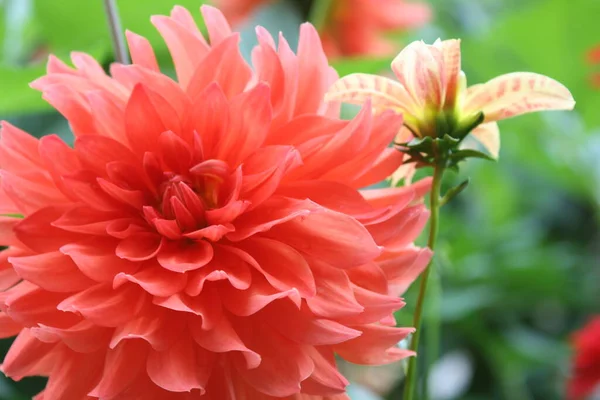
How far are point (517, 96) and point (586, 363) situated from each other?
47 cm

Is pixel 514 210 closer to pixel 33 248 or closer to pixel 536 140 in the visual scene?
pixel 536 140

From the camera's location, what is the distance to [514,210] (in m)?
0.85

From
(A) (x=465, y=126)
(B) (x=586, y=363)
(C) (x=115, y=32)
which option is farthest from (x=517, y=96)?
(B) (x=586, y=363)

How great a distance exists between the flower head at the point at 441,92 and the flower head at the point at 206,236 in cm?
1

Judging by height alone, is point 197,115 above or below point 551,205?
above

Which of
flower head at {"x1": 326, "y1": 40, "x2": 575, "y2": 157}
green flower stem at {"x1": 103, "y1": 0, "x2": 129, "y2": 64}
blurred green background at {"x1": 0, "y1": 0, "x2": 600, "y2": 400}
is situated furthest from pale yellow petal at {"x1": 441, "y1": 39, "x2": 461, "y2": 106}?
blurred green background at {"x1": 0, "y1": 0, "x2": 600, "y2": 400}

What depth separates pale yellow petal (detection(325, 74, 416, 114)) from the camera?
9.1 inches

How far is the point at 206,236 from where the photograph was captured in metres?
0.23

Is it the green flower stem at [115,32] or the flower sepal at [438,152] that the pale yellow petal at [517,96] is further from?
the green flower stem at [115,32]

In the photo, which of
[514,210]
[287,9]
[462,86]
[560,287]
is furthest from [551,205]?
[462,86]

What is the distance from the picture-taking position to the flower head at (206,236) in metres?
0.21

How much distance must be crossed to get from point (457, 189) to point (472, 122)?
0.02 m

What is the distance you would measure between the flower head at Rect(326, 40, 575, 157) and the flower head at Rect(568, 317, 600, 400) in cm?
44

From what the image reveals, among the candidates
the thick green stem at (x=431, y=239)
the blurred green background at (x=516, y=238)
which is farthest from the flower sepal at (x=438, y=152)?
the blurred green background at (x=516, y=238)
